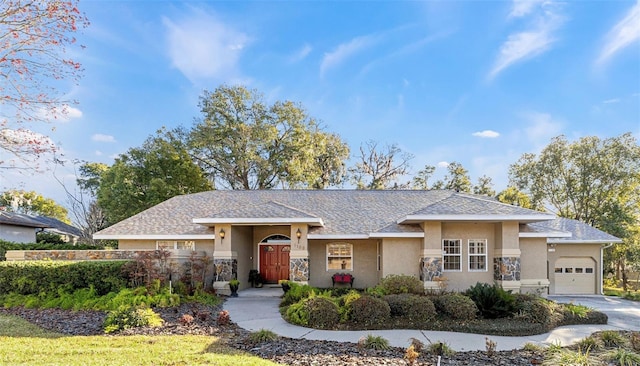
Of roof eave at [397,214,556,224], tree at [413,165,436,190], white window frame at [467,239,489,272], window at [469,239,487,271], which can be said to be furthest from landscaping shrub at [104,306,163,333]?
tree at [413,165,436,190]

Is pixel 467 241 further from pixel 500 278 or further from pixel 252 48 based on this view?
pixel 252 48

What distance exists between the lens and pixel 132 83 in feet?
50.1

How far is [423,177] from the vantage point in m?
35.2

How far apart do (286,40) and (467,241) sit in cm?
1048

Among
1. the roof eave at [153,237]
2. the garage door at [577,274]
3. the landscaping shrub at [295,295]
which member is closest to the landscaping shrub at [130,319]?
the landscaping shrub at [295,295]

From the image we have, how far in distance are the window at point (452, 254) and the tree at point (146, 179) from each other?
19.5 meters

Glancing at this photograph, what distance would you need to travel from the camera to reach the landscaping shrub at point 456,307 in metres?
10.0

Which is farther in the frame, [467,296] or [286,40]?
[286,40]

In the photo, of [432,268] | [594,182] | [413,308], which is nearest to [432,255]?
A: [432,268]

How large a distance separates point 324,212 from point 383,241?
389cm

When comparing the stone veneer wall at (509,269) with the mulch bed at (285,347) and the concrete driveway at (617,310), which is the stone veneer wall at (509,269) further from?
the mulch bed at (285,347)

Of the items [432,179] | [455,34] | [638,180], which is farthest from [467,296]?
[432,179]

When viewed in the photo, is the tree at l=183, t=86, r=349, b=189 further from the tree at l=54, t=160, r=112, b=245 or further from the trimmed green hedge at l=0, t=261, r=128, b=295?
the trimmed green hedge at l=0, t=261, r=128, b=295

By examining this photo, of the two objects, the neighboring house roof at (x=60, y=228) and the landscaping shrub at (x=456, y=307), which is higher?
the neighboring house roof at (x=60, y=228)
